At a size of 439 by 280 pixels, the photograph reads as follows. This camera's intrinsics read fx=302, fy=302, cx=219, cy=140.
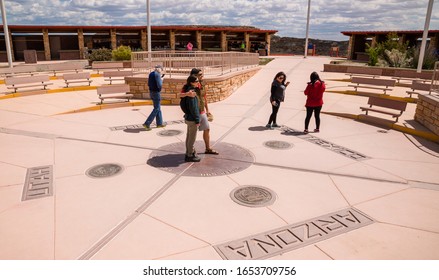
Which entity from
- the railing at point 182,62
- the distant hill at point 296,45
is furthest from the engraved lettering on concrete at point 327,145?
the distant hill at point 296,45

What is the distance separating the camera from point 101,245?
3.87 m

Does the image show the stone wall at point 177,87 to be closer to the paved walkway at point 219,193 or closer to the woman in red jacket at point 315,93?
the paved walkway at point 219,193

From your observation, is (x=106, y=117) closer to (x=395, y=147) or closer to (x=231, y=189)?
(x=231, y=189)

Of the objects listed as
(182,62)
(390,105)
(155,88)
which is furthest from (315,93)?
(182,62)

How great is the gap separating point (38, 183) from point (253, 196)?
3.95 meters

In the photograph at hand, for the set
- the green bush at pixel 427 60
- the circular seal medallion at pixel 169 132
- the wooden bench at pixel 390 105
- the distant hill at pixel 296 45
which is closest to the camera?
the circular seal medallion at pixel 169 132

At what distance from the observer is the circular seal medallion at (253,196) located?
4.96 meters

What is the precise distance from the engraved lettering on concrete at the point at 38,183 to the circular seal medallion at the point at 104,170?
73 centimetres

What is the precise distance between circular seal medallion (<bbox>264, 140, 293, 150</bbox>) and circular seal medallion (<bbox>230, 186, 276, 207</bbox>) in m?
2.33

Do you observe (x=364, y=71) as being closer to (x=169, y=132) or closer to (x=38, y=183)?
(x=169, y=132)

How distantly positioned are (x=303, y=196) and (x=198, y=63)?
8.97 metres

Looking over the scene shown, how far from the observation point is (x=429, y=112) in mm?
8898

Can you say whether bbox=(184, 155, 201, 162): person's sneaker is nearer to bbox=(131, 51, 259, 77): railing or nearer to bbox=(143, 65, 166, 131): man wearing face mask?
bbox=(143, 65, 166, 131): man wearing face mask

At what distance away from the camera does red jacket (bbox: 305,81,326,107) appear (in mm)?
8669
